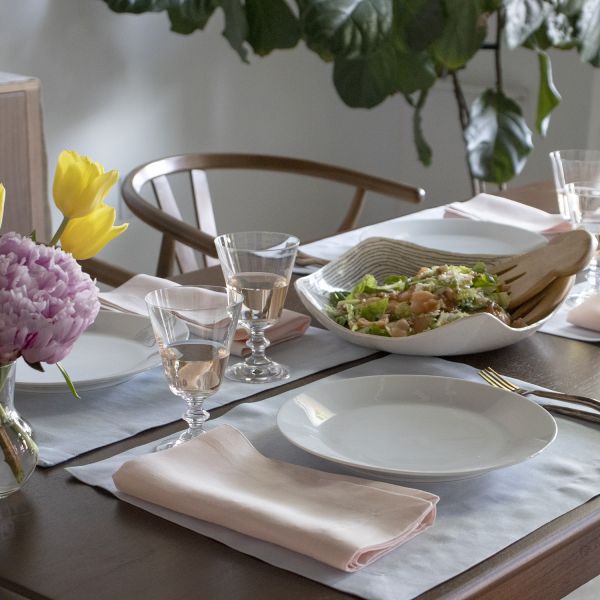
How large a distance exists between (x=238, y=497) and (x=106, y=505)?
126 mm

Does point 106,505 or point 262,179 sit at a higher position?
point 106,505

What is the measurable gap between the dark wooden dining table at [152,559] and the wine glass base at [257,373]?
26cm

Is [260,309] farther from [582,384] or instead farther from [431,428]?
[582,384]

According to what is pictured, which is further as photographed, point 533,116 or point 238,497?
point 533,116

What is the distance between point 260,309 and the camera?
48.2 inches

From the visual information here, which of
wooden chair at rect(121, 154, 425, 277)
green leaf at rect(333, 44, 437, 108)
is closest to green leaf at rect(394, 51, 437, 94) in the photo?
green leaf at rect(333, 44, 437, 108)

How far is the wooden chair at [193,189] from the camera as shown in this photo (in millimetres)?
2178

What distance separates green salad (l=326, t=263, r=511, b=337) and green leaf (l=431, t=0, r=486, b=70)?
1872mm

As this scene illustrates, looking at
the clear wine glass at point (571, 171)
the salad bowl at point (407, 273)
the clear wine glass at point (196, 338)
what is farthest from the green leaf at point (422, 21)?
the clear wine glass at point (196, 338)

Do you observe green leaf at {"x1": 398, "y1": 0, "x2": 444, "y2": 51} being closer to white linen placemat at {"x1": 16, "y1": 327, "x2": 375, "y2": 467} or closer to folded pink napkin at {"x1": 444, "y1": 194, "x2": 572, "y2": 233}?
folded pink napkin at {"x1": 444, "y1": 194, "x2": 572, "y2": 233}

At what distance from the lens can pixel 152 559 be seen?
85 cm

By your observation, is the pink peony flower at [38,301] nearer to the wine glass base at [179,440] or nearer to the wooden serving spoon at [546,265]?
the wine glass base at [179,440]

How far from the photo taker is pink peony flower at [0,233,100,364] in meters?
0.85

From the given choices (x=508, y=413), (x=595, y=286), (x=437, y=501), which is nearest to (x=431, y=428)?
(x=508, y=413)
